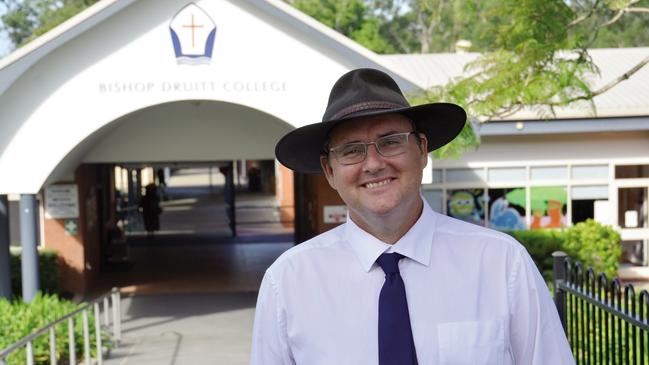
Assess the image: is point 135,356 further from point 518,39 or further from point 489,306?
point 489,306

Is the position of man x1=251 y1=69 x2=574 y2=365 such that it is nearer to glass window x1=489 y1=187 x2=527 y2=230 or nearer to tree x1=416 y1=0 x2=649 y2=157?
tree x1=416 y1=0 x2=649 y2=157

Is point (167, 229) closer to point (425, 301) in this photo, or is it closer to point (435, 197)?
point (435, 197)

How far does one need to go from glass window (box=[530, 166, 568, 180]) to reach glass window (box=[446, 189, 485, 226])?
104cm

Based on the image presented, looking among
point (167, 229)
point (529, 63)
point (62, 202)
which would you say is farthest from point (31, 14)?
point (529, 63)

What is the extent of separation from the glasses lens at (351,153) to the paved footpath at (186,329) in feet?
27.4

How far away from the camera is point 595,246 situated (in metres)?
15.8

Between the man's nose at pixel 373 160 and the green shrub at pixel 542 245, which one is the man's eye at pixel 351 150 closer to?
the man's nose at pixel 373 160

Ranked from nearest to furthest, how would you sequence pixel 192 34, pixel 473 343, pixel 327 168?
pixel 473 343, pixel 327 168, pixel 192 34

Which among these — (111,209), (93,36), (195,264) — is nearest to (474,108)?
(93,36)

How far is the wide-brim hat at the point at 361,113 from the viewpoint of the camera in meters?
3.07

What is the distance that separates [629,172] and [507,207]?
2599mm

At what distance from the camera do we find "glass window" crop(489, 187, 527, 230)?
17.0m

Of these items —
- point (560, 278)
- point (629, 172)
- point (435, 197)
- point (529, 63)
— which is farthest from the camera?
point (629, 172)

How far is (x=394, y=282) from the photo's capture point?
3.01 meters
